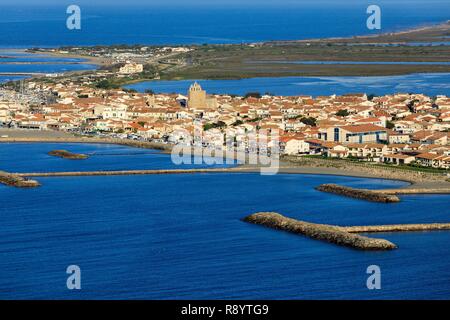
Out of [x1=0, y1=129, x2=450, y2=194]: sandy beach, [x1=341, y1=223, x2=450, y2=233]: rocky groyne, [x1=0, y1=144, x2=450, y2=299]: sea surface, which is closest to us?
[x1=0, y1=144, x2=450, y2=299]: sea surface

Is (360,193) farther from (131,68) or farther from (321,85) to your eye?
(131,68)

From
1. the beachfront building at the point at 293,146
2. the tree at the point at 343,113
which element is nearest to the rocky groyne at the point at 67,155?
the beachfront building at the point at 293,146

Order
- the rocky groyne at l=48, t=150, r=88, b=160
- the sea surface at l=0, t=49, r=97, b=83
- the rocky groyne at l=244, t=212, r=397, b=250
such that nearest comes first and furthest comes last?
the rocky groyne at l=244, t=212, r=397, b=250 → the rocky groyne at l=48, t=150, r=88, b=160 → the sea surface at l=0, t=49, r=97, b=83

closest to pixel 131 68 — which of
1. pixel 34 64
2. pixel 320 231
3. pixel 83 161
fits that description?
pixel 34 64

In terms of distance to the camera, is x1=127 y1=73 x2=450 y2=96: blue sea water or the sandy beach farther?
x1=127 y1=73 x2=450 y2=96: blue sea water

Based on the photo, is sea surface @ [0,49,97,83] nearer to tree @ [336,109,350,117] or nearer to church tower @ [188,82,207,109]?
church tower @ [188,82,207,109]

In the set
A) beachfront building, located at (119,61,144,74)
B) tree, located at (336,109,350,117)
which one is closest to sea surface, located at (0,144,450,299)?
tree, located at (336,109,350,117)
